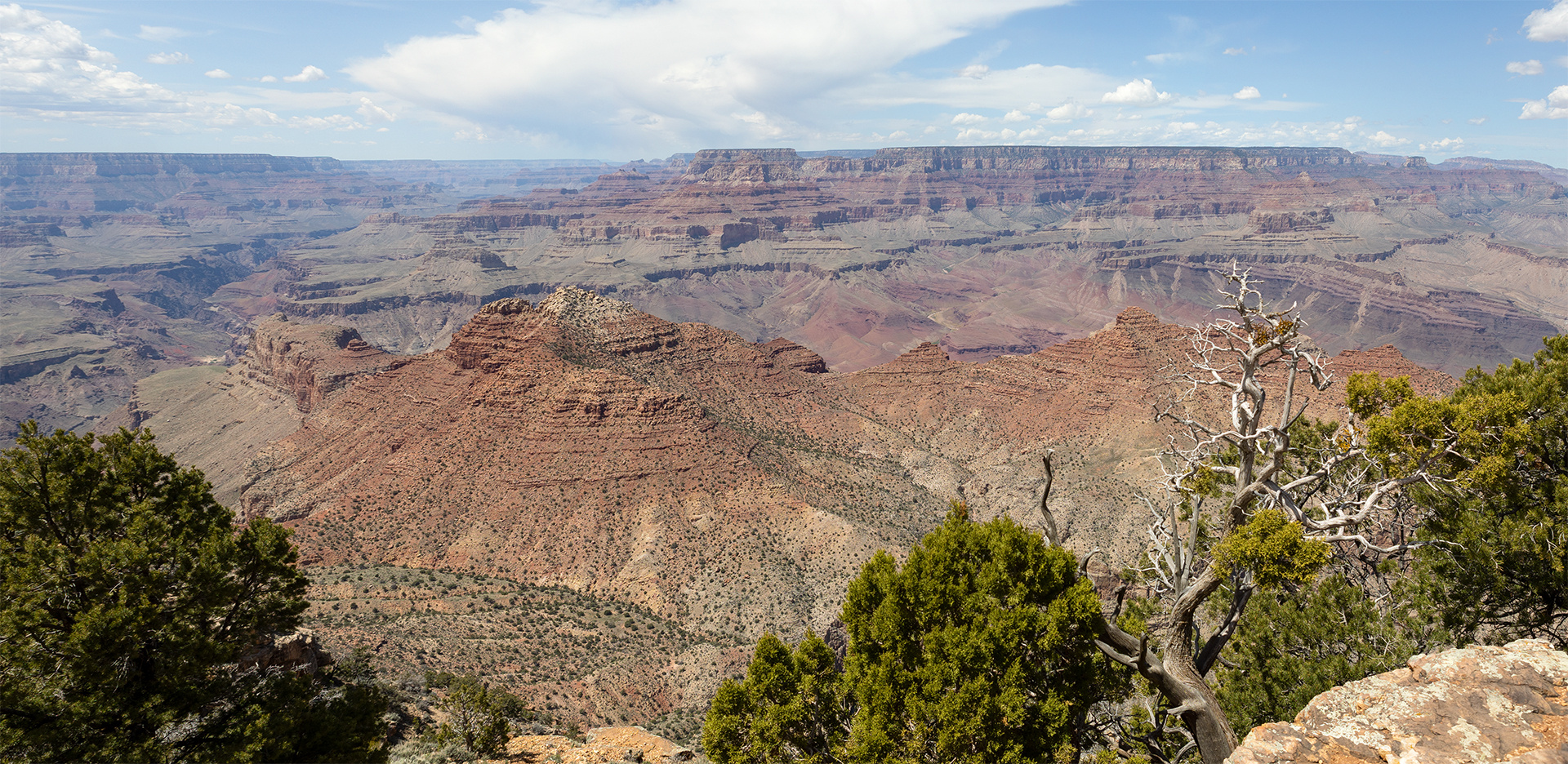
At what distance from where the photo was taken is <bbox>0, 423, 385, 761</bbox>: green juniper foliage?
1552cm

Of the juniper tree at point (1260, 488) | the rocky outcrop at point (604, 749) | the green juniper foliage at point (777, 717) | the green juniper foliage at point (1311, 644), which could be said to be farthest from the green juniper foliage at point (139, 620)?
the green juniper foliage at point (1311, 644)

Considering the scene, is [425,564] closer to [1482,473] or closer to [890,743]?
[890,743]

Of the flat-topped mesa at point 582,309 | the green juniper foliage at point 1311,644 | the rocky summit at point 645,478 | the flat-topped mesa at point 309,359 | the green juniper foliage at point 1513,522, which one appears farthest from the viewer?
the flat-topped mesa at point 309,359

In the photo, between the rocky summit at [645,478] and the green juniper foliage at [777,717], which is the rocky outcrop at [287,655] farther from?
the green juniper foliage at [777,717]

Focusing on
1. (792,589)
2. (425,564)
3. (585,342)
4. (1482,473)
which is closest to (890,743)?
(1482,473)

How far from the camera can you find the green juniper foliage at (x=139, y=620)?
15.5 m

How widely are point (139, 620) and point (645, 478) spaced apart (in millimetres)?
47756

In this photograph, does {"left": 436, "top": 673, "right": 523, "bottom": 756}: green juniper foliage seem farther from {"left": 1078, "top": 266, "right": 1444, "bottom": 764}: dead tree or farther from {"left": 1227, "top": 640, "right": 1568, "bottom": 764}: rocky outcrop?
{"left": 1227, "top": 640, "right": 1568, "bottom": 764}: rocky outcrop

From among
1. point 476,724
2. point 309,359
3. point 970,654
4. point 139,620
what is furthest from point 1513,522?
point 309,359

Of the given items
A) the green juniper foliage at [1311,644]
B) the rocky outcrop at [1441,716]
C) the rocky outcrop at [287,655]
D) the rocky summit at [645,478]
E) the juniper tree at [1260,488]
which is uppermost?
the juniper tree at [1260,488]

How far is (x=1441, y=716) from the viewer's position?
11656 mm

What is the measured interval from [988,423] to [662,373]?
131 feet

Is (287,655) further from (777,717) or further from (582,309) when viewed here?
(582,309)

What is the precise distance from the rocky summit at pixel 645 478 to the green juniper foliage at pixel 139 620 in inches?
916
